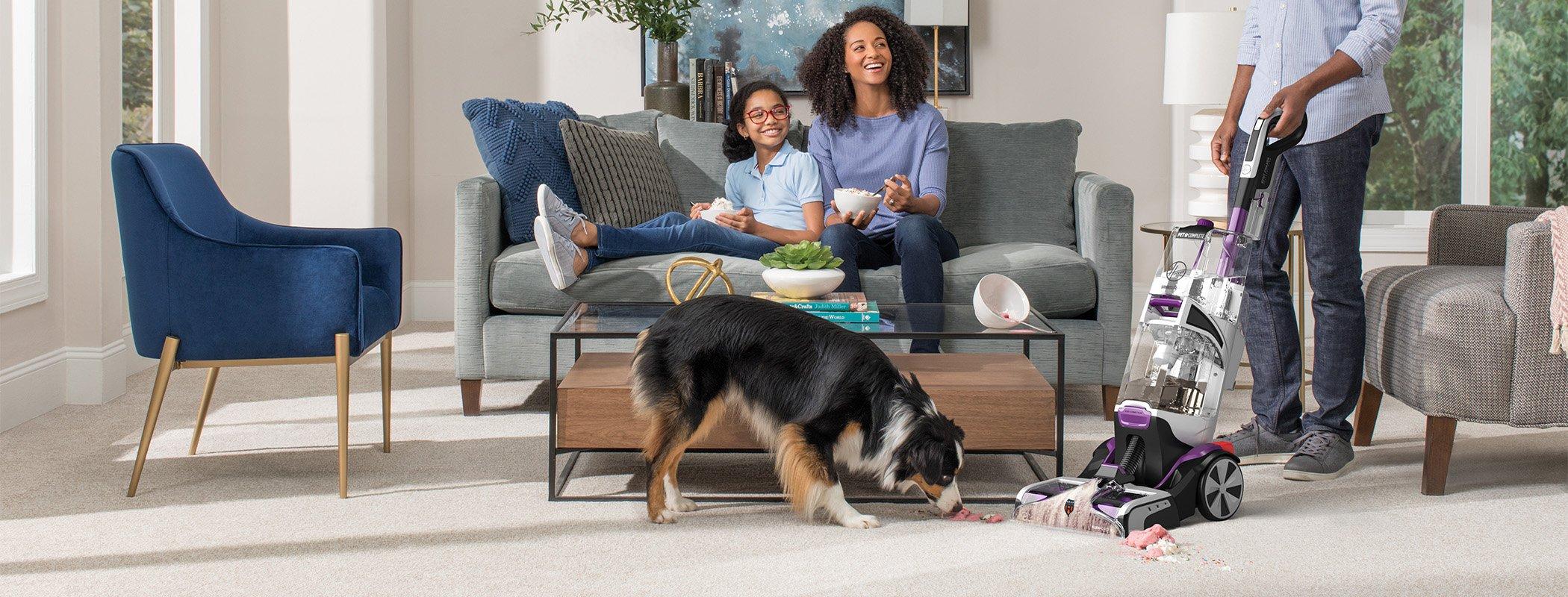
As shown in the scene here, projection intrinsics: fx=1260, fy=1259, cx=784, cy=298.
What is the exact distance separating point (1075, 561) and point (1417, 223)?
3.44 meters

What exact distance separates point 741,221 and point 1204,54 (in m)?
1.46

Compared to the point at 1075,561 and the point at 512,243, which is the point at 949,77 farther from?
the point at 1075,561

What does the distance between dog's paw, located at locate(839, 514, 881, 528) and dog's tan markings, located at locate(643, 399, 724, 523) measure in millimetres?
271

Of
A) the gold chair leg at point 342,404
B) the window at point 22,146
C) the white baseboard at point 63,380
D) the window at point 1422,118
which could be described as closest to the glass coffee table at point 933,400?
the gold chair leg at point 342,404

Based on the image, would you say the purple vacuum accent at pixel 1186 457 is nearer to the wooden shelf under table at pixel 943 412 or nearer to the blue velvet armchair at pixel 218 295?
the wooden shelf under table at pixel 943 412

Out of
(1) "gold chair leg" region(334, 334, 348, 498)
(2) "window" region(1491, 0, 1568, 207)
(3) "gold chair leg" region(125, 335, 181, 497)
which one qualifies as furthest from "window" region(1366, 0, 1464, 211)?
(3) "gold chair leg" region(125, 335, 181, 497)

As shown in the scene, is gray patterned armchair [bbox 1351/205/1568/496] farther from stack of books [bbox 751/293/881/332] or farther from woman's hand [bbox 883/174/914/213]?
woman's hand [bbox 883/174/914/213]

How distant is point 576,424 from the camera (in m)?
2.25

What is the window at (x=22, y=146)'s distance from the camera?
119 inches

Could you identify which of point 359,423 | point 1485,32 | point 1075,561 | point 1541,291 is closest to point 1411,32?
point 1485,32

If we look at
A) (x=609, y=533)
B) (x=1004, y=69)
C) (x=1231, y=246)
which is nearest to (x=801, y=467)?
(x=609, y=533)

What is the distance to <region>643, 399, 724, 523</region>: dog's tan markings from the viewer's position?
205 centimetres

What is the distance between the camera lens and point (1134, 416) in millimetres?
2088

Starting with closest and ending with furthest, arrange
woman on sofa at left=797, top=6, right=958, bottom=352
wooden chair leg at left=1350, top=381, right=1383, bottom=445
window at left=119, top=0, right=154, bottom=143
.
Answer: wooden chair leg at left=1350, top=381, right=1383, bottom=445, woman on sofa at left=797, top=6, right=958, bottom=352, window at left=119, top=0, right=154, bottom=143
